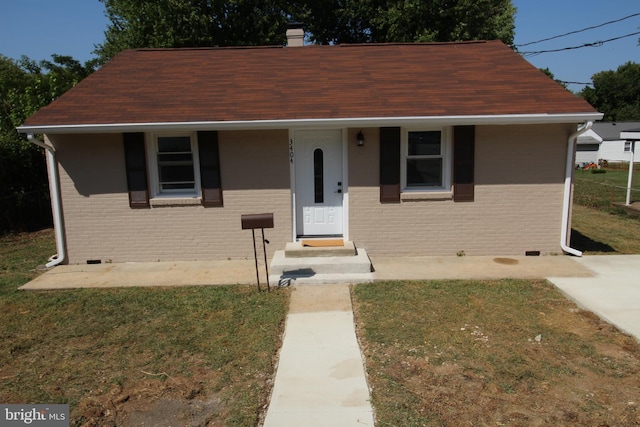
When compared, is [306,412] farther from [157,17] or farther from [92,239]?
[157,17]

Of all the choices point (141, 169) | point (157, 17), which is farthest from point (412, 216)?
point (157, 17)

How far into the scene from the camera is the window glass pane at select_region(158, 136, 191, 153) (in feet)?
28.7

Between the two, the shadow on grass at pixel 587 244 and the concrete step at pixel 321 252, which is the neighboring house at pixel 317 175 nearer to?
the concrete step at pixel 321 252

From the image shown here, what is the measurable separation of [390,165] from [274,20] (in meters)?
13.8

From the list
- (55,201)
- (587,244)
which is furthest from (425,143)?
(55,201)

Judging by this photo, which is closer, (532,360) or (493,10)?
(532,360)

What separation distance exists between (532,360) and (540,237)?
461 cm

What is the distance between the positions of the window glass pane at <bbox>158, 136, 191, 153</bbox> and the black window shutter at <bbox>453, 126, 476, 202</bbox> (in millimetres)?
5092

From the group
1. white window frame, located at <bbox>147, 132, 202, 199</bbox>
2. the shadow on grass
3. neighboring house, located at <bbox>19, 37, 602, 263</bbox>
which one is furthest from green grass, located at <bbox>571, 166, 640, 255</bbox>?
white window frame, located at <bbox>147, 132, 202, 199</bbox>

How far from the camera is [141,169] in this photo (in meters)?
8.54

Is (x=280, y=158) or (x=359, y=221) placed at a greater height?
(x=280, y=158)

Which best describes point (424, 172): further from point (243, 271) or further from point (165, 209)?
point (165, 209)

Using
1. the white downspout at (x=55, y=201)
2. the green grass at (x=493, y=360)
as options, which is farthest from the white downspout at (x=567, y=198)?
the white downspout at (x=55, y=201)

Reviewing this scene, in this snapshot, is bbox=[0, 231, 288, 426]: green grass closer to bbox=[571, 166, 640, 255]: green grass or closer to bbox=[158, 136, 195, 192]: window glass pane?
bbox=[158, 136, 195, 192]: window glass pane
